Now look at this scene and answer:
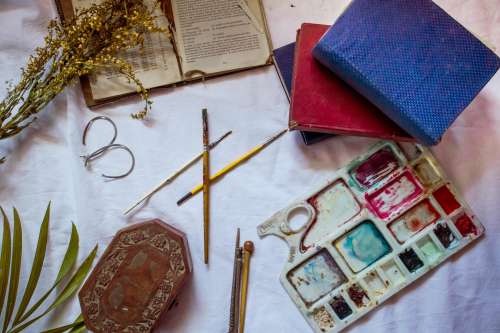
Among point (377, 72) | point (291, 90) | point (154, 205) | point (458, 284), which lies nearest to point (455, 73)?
point (377, 72)

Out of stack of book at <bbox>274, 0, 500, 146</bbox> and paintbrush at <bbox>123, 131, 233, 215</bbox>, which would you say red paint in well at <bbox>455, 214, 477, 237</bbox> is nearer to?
stack of book at <bbox>274, 0, 500, 146</bbox>

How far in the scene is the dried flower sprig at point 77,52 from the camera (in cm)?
96

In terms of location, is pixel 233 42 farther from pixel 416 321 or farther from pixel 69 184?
pixel 416 321

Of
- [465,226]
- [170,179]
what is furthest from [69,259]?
[465,226]

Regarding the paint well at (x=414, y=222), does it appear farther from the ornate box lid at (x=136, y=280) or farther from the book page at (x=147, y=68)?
the book page at (x=147, y=68)

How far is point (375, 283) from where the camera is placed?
997 millimetres

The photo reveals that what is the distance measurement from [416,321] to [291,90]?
22.6 inches

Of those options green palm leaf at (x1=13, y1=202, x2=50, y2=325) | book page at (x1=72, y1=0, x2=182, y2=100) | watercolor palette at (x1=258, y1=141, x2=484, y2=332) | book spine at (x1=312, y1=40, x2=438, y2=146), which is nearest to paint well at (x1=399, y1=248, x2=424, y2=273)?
watercolor palette at (x1=258, y1=141, x2=484, y2=332)

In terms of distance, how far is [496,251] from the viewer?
1000mm

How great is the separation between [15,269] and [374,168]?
31.5 inches

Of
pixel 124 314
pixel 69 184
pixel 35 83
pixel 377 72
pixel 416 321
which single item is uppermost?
pixel 35 83

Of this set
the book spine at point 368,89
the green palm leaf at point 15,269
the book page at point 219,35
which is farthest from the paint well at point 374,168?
the green palm leaf at point 15,269

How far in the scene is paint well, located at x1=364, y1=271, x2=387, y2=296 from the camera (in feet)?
3.26

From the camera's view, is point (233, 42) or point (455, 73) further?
point (233, 42)
